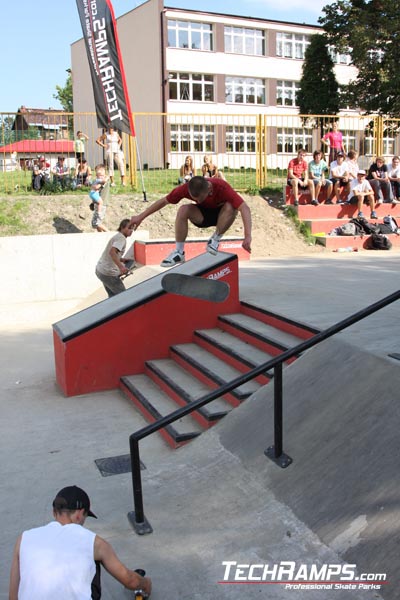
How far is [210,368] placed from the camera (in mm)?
6438

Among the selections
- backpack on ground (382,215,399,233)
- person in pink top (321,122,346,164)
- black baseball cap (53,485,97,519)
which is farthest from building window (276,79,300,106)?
black baseball cap (53,485,97,519)

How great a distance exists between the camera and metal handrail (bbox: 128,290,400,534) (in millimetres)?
3785

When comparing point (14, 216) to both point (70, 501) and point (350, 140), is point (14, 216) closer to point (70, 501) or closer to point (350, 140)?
point (70, 501)

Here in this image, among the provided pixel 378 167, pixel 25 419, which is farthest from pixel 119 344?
pixel 378 167

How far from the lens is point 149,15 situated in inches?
1494

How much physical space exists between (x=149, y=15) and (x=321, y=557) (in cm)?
3981

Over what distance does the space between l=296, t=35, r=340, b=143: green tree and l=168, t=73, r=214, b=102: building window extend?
26.6ft

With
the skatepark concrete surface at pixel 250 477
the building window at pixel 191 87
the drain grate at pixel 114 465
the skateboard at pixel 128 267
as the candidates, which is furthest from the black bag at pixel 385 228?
the building window at pixel 191 87

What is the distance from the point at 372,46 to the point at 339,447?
78.4 ft

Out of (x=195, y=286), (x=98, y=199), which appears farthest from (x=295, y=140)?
(x=195, y=286)

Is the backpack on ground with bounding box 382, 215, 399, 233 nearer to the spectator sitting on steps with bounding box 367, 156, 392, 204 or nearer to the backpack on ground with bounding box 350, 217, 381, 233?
the backpack on ground with bounding box 350, 217, 381, 233

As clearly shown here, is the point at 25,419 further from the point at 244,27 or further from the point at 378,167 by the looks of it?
the point at 244,27

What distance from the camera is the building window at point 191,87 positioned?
3859 centimetres

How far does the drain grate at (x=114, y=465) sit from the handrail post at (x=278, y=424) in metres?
1.30
